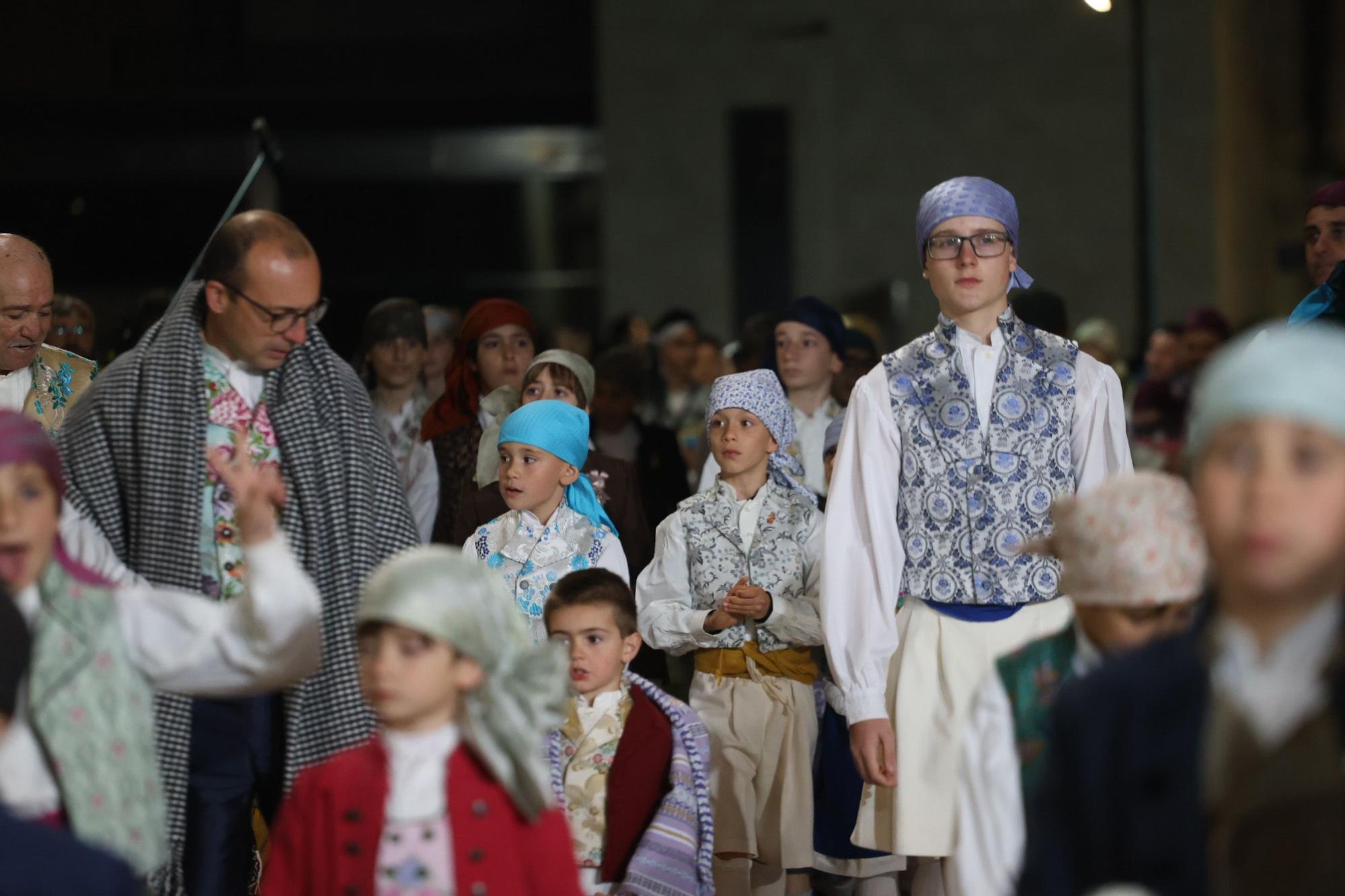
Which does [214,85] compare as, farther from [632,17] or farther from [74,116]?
[632,17]

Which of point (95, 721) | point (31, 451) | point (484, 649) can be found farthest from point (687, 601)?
point (31, 451)

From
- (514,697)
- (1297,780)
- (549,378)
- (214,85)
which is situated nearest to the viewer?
(1297,780)

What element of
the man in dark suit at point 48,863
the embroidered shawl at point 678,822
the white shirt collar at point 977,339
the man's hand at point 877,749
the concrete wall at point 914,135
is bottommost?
the embroidered shawl at point 678,822

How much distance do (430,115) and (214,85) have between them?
83.1 inches

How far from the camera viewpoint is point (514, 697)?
338 cm

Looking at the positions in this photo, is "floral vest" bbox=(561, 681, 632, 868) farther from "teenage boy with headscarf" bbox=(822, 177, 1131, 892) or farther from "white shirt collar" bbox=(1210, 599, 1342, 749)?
"white shirt collar" bbox=(1210, 599, 1342, 749)

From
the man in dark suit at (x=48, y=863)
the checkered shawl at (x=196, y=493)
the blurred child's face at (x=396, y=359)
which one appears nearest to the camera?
the man in dark suit at (x=48, y=863)

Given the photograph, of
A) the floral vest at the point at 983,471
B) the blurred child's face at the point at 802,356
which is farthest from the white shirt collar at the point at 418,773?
the blurred child's face at the point at 802,356

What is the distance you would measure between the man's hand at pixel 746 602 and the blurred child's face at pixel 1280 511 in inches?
119

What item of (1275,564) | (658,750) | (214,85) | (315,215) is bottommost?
(658,750)

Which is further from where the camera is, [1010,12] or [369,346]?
[1010,12]

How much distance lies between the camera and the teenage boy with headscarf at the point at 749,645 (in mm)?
5680

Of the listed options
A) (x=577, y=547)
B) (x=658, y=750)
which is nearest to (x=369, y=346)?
(x=577, y=547)

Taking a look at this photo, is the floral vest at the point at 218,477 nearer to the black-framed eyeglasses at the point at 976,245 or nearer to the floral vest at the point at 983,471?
the floral vest at the point at 983,471
